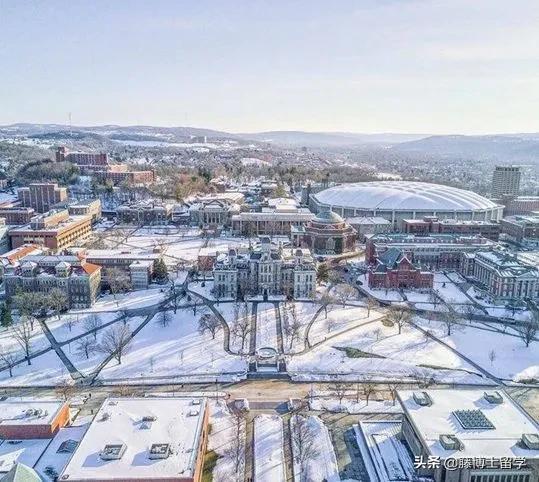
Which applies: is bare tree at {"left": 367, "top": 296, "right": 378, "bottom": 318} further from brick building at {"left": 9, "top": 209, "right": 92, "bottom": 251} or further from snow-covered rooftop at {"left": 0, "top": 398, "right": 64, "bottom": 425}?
brick building at {"left": 9, "top": 209, "right": 92, "bottom": 251}

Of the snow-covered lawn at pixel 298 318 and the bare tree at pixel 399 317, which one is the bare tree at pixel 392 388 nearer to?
the snow-covered lawn at pixel 298 318

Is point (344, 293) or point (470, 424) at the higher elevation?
point (470, 424)

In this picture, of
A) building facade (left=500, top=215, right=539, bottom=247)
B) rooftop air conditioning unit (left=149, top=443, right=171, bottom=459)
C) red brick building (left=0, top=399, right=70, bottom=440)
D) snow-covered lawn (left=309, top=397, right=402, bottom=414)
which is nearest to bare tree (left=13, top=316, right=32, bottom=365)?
red brick building (left=0, top=399, right=70, bottom=440)

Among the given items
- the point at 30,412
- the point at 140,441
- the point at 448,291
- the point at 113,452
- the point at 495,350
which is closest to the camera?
the point at 113,452

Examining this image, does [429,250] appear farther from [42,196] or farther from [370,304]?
[42,196]

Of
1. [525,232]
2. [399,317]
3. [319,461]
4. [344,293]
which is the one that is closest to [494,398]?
[319,461]

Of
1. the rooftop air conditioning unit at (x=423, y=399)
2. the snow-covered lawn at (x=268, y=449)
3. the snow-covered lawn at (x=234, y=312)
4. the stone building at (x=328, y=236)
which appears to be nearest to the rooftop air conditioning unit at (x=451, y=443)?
the rooftop air conditioning unit at (x=423, y=399)
